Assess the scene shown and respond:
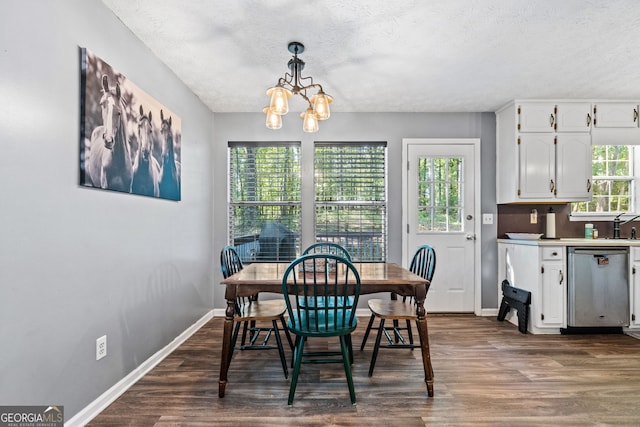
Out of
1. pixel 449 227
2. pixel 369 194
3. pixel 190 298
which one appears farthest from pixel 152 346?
pixel 449 227

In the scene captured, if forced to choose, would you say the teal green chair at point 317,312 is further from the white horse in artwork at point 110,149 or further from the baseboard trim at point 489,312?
the baseboard trim at point 489,312

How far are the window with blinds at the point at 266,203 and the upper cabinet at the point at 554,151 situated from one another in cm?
245

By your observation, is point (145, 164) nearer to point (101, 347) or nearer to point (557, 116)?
point (101, 347)

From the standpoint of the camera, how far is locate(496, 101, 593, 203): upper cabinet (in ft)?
11.8

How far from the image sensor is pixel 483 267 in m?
3.98

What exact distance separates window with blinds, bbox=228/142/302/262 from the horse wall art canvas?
1.20 metres

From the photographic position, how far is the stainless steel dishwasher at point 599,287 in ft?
10.7

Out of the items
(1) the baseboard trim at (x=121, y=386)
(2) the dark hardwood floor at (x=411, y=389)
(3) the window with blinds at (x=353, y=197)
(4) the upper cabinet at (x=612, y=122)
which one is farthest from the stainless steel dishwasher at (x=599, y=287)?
(1) the baseboard trim at (x=121, y=386)

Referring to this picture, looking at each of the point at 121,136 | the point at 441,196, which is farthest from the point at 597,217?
the point at 121,136

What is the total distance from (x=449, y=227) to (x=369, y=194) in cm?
101

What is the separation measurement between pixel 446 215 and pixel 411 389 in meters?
2.27

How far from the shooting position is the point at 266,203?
4.03 meters

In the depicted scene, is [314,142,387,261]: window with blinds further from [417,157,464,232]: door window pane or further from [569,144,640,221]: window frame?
[569,144,640,221]: window frame

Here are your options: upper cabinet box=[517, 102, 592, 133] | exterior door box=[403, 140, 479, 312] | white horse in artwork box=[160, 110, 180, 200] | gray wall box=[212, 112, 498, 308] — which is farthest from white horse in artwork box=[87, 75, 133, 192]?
upper cabinet box=[517, 102, 592, 133]
